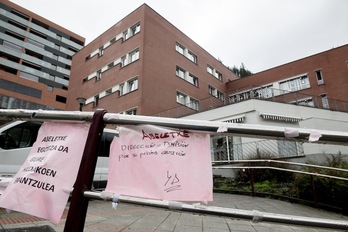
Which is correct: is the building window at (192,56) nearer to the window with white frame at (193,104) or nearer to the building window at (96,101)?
the window with white frame at (193,104)

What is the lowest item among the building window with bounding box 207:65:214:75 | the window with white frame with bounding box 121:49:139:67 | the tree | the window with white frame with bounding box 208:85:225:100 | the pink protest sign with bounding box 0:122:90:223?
the pink protest sign with bounding box 0:122:90:223

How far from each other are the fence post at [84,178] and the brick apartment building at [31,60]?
5257cm

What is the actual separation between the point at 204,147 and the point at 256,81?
3308 centimetres

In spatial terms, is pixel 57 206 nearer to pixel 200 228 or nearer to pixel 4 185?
pixel 4 185

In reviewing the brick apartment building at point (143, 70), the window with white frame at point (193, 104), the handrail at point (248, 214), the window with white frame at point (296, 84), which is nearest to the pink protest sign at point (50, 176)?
the handrail at point (248, 214)

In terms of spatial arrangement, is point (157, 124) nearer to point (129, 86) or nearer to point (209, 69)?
point (129, 86)

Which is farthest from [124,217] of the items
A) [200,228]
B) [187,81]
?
[187,81]

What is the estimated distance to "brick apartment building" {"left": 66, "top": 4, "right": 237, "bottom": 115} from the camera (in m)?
22.0

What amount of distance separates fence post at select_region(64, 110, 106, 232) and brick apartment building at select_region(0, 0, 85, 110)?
172 feet

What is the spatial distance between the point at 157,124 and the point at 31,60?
62.4 metres

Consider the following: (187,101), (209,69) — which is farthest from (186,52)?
(187,101)

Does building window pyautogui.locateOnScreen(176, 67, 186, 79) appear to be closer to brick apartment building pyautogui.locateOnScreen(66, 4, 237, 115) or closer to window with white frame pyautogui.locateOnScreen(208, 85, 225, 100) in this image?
brick apartment building pyautogui.locateOnScreen(66, 4, 237, 115)

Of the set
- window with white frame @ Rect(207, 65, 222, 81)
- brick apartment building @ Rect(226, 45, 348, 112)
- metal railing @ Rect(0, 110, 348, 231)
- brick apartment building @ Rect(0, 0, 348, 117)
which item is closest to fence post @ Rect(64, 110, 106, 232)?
metal railing @ Rect(0, 110, 348, 231)

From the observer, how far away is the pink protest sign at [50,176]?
5.35ft
